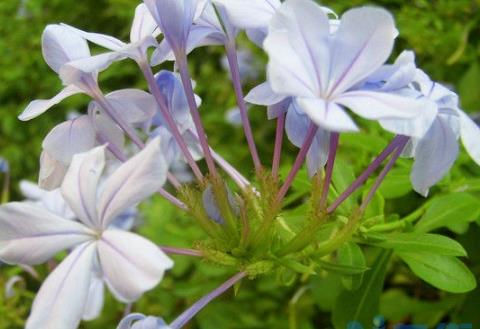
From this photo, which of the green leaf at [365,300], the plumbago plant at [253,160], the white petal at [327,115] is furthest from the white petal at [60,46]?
the green leaf at [365,300]

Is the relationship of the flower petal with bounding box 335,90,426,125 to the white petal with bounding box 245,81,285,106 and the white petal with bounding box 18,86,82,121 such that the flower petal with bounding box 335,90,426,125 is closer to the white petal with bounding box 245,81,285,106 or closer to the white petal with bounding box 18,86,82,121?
the white petal with bounding box 245,81,285,106

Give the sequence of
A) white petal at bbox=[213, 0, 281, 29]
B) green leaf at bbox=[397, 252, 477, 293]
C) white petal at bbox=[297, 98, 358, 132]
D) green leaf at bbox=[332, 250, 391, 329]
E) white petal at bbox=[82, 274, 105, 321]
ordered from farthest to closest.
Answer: white petal at bbox=[82, 274, 105, 321]
green leaf at bbox=[332, 250, 391, 329]
green leaf at bbox=[397, 252, 477, 293]
white petal at bbox=[213, 0, 281, 29]
white petal at bbox=[297, 98, 358, 132]

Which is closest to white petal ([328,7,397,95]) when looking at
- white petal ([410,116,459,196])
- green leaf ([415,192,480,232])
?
white petal ([410,116,459,196])

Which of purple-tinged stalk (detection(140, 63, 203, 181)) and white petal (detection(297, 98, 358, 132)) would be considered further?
purple-tinged stalk (detection(140, 63, 203, 181))

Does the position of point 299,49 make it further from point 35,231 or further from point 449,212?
point 449,212

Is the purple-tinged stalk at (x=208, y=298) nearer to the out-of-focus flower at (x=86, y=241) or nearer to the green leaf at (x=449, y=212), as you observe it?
the out-of-focus flower at (x=86, y=241)

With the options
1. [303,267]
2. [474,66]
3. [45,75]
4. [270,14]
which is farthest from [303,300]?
[45,75]

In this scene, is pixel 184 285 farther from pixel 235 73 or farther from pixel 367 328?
pixel 235 73
